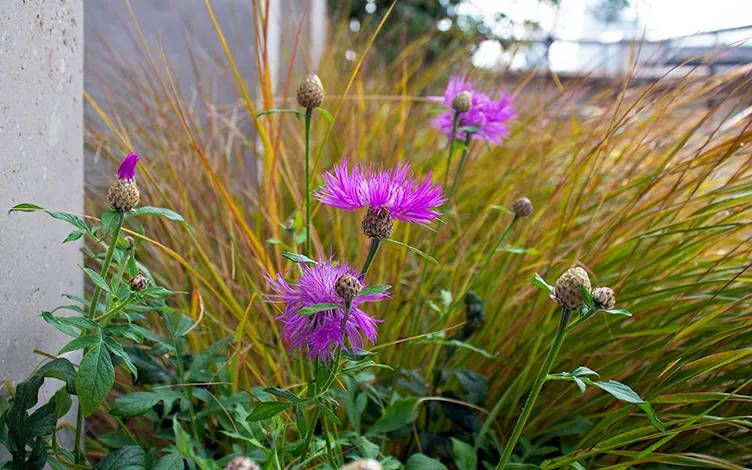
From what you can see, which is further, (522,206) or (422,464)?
(522,206)

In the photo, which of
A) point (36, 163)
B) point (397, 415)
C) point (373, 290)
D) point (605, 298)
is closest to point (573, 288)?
point (605, 298)

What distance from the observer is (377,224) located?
0.68 meters

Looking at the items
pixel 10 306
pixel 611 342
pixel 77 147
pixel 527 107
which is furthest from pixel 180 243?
pixel 527 107

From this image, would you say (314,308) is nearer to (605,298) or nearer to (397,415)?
(605,298)

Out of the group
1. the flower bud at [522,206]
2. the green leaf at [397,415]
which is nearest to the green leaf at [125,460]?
the green leaf at [397,415]

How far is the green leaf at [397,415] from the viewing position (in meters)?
0.98

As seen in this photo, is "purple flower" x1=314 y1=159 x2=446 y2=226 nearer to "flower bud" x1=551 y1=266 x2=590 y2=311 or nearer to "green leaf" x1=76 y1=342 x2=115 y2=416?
"flower bud" x1=551 y1=266 x2=590 y2=311

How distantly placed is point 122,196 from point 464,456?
1.99 feet

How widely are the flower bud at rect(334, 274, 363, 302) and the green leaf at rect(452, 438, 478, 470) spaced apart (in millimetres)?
440

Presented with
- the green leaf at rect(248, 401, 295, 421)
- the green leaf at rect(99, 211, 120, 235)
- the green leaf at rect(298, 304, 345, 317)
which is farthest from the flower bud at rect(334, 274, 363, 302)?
the green leaf at rect(99, 211, 120, 235)

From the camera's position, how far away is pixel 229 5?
2135 mm

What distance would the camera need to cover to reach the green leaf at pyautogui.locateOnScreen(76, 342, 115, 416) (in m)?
0.66

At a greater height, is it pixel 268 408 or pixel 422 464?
pixel 268 408

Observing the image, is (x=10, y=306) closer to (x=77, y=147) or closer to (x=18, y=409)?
(x=18, y=409)
